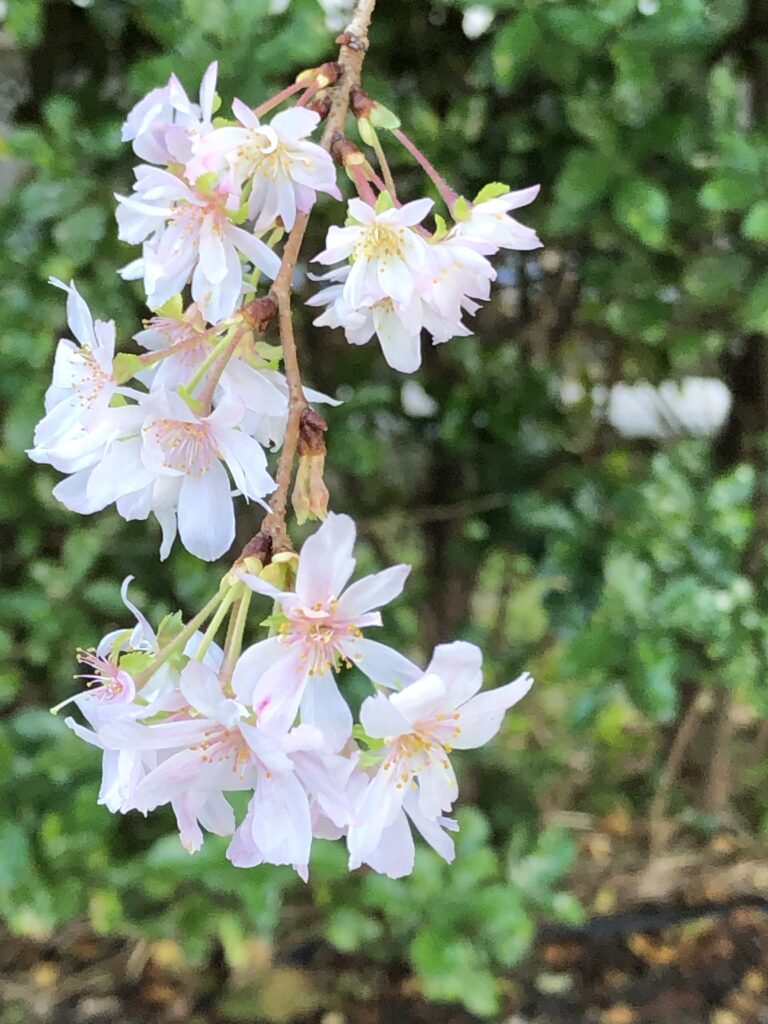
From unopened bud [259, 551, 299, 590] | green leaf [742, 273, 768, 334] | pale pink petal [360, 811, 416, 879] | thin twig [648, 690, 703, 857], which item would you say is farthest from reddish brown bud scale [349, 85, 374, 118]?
thin twig [648, 690, 703, 857]

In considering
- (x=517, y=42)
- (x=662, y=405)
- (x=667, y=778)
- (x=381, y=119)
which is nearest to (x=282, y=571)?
(x=381, y=119)

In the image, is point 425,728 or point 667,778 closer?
point 425,728

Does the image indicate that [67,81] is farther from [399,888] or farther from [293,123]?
[399,888]

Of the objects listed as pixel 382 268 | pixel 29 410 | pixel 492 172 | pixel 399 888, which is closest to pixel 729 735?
pixel 399 888

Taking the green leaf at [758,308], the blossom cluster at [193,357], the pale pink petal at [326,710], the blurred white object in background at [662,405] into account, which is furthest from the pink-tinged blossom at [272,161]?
the blurred white object in background at [662,405]

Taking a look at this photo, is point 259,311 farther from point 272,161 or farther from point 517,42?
point 517,42

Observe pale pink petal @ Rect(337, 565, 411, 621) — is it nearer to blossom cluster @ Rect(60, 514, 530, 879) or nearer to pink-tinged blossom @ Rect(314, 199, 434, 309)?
blossom cluster @ Rect(60, 514, 530, 879)
